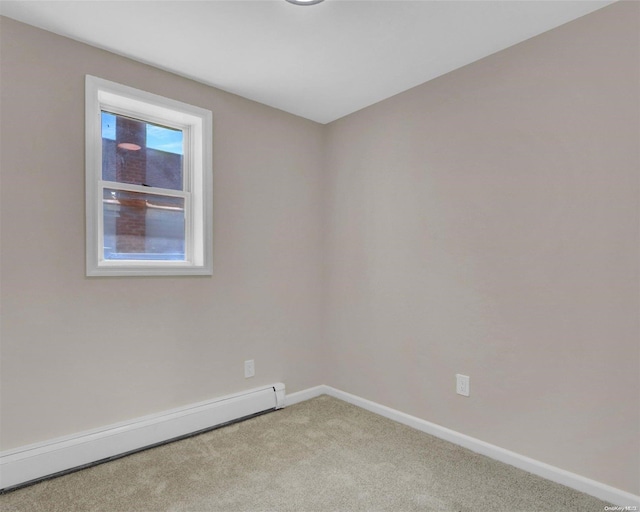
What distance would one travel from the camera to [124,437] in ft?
6.93

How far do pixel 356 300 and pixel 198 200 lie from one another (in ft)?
4.69

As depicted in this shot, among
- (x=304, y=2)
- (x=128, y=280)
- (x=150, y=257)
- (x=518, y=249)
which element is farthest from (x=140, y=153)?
(x=518, y=249)

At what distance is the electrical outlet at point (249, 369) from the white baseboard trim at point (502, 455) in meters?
0.39

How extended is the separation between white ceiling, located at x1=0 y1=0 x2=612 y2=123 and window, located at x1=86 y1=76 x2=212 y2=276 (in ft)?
0.97

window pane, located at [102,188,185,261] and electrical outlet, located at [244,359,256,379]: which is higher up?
window pane, located at [102,188,185,261]

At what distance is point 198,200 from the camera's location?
2559mm

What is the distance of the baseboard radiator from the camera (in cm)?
183

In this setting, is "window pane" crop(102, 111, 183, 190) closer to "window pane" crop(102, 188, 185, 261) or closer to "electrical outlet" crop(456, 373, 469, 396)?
"window pane" crop(102, 188, 185, 261)

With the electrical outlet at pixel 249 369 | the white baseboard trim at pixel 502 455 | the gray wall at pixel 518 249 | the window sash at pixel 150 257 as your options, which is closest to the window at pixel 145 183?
the window sash at pixel 150 257

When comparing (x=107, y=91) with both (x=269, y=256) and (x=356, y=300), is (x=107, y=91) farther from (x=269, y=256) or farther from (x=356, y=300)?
(x=356, y=300)

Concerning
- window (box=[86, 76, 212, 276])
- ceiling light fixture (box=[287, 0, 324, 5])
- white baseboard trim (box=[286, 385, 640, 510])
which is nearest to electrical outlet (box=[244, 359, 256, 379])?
white baseboard trim (box=[286, 385, 640, 510])

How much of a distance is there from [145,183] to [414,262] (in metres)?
1.88

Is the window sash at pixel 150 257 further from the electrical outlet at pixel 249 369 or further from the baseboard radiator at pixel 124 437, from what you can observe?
the baseboard radiator at pixel 124 437

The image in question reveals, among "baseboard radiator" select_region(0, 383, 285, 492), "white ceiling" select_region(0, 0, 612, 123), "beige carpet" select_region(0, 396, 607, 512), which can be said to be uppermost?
"white ceiling" select_region(0, 0, 612, 123)
